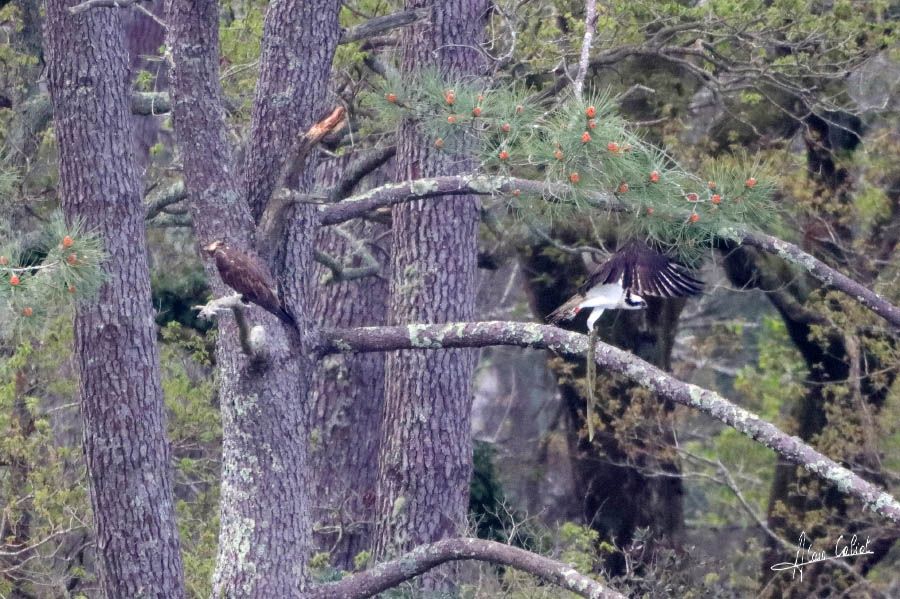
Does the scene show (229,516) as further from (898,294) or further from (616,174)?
(898,294)

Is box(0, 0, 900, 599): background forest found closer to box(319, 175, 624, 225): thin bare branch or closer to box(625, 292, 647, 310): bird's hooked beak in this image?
box(319, 175, 624, 225): thin bare branch

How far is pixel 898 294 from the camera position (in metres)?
8.50

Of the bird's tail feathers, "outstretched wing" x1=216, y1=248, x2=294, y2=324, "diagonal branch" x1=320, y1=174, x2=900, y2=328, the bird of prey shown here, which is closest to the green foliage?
"diagonal branch" x1=320, y1=174, x2=900, y2=328

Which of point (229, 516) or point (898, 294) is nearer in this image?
point (229, 516)

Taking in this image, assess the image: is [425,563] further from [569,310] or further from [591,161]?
[591,161]

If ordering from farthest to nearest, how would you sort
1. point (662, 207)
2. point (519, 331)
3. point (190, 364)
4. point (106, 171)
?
1. point (190, 364)
2. point (106, 171)
3. point (519, 331)
4. point (662, 207)

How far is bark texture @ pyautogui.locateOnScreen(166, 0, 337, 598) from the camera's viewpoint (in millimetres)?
4562

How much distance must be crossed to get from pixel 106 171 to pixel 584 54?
2.22 m

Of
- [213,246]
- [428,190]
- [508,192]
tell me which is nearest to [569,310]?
[508,192]

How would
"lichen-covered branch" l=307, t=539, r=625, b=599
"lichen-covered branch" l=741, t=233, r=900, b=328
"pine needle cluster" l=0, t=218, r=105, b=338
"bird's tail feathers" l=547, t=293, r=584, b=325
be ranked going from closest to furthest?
"pine needle cluster" l=0, t=218, r=105, b=338, "lichen-covered branch" l=741, t=233, r=900, b=328, "lichen-covered branch" l=307, t=539, r=625, b=599, "bird's tail feathers" l=547, t=293, r=584, b=325

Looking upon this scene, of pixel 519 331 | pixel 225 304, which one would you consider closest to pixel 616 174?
pixel 519 331

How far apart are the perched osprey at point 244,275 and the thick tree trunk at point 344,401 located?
10.6 ft

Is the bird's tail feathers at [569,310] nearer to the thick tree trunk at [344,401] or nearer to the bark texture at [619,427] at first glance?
the thick tree trunk at [344,401]

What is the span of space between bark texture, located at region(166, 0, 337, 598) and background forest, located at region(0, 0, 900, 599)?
2 centimetres
